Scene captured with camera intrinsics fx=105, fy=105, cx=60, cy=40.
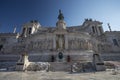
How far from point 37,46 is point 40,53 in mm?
3487

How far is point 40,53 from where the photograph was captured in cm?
2838

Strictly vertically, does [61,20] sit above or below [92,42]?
above

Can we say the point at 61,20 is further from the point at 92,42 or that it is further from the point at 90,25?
the point at 90,25

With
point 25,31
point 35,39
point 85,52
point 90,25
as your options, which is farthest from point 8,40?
point 90,25

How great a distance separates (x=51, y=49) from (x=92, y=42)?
45.5 feet

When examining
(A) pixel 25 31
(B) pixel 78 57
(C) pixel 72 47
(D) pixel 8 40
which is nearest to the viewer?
(B) pixel 78 57

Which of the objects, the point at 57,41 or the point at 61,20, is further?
the point at 61,20

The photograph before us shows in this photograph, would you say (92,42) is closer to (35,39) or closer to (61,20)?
(61,20)

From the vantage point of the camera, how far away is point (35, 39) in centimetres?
3284

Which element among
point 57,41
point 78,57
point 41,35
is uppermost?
point 41,35

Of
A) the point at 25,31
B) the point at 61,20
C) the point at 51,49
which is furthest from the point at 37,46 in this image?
the point at 25,31

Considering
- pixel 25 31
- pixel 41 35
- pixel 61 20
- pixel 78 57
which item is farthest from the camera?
pixel 25 31

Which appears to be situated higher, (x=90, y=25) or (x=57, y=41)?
(x=90, y=25)

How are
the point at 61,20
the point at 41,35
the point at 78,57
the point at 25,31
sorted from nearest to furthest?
the point at 78,57
the point at 41,35
the point at 61,20
the point at 25,31
